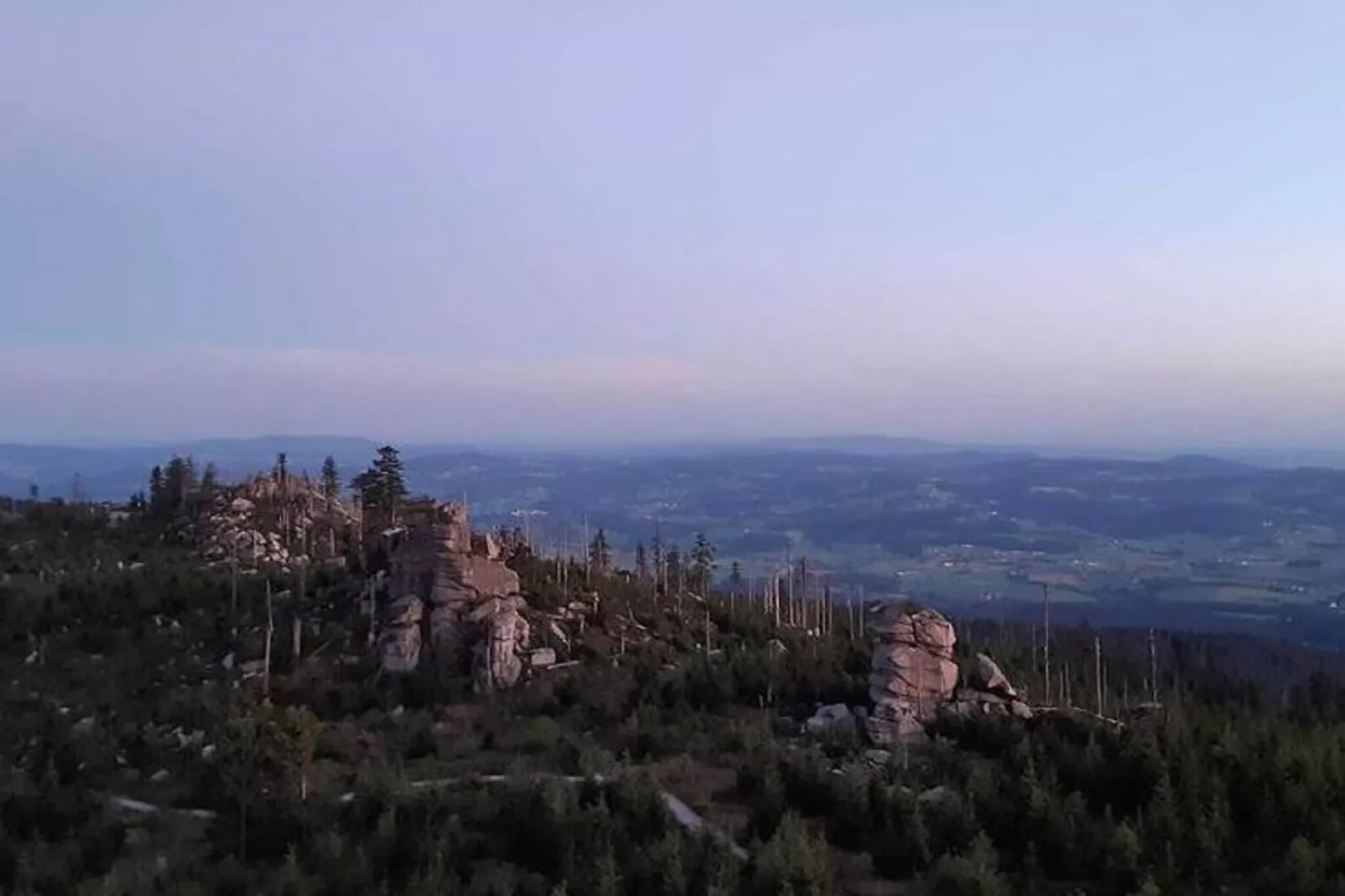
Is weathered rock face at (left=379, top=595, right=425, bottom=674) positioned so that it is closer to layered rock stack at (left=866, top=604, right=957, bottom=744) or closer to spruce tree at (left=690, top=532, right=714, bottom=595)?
layered rock stack at (left=866, top=604, right=957, bottom=744)

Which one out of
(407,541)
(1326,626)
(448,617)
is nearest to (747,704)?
(448,617)

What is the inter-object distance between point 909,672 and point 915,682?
300 mm

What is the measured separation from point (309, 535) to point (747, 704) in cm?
2810

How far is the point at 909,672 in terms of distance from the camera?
2991 centimetres

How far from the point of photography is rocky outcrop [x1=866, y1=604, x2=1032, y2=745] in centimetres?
2867

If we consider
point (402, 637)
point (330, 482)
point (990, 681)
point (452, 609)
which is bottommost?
point (990, 681)

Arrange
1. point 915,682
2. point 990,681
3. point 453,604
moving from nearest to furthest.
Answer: point 915,682
point 990,681
point 453,604

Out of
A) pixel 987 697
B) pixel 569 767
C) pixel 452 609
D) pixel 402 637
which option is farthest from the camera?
pixel 452 609

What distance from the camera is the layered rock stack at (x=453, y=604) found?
33.3 meters

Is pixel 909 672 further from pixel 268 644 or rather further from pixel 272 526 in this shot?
pixel 272 526

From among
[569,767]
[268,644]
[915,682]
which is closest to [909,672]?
[915,682]

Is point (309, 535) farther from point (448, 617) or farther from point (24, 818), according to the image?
point (24, 818)

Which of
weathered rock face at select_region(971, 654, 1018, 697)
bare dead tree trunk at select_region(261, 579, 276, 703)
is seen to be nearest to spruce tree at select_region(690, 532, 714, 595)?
bare dead tree trunk at select_region(261, 579, 276, 703)

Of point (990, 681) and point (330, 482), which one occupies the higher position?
point (330, 482)
